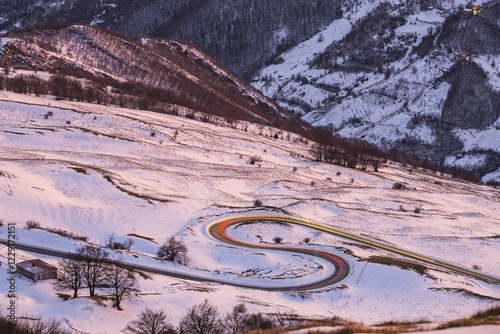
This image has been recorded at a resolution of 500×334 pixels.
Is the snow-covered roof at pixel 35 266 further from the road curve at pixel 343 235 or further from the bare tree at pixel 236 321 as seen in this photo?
the road curve at pixel 343 235

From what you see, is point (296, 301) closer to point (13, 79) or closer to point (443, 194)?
point (443, 194)

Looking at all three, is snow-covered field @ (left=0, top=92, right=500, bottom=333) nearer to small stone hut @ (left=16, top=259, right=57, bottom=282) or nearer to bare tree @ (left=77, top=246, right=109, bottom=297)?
small stone hut @ (left=16, top=259, right=57, bottom=282)

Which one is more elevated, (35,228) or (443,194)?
(443,194)

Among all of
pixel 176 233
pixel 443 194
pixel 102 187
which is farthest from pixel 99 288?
pixel 443 194

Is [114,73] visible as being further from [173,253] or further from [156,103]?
[173,253]

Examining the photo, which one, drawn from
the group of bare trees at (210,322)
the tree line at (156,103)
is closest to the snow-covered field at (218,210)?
the group of bare trees at (210,322)

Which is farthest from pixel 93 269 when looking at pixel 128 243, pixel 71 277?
pixel 128 243

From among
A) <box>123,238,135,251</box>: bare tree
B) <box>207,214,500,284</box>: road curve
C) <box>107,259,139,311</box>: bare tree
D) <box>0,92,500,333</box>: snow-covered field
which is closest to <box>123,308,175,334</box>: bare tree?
<box>0,92,500,333</box>: snow-covered field
